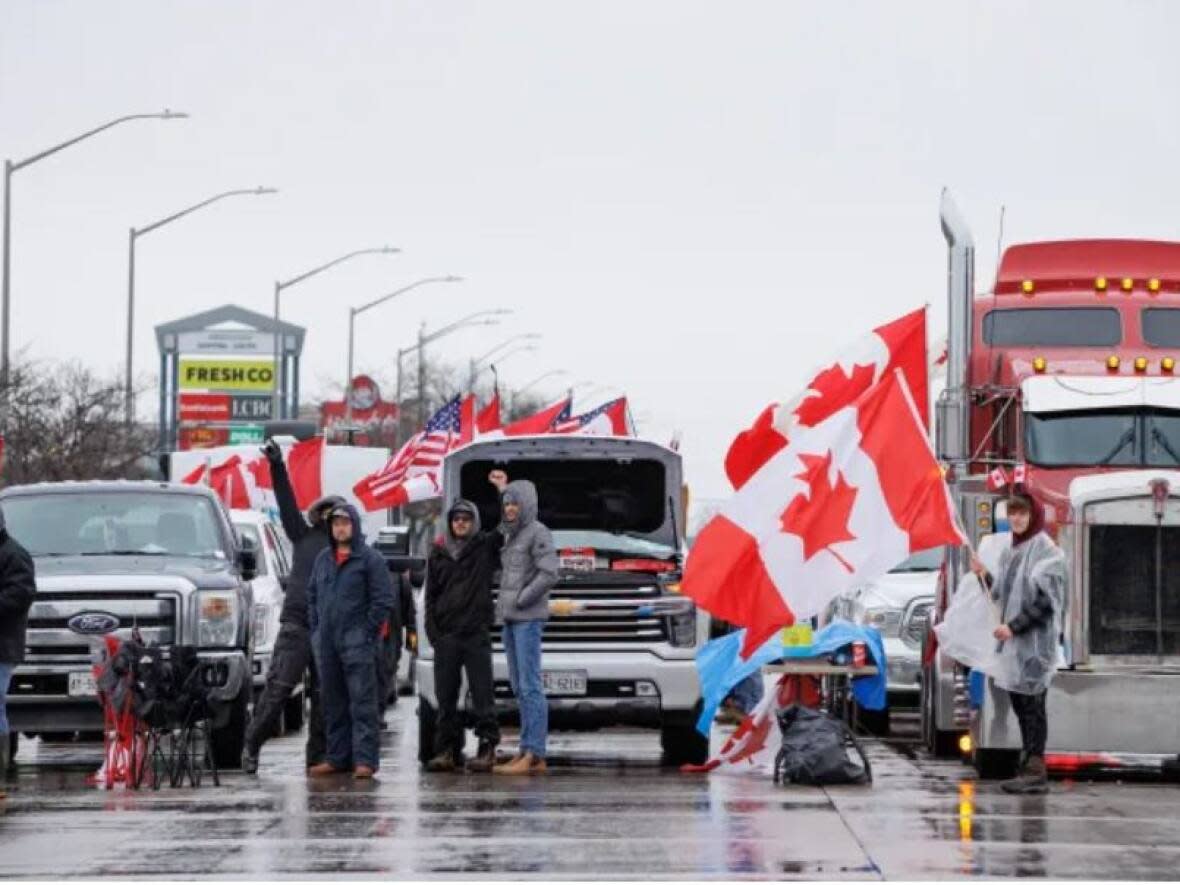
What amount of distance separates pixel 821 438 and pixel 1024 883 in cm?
744

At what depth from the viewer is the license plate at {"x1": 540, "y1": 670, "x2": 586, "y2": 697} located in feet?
71.4

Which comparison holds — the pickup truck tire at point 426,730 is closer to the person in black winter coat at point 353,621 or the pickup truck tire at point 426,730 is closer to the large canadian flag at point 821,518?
the person in black winter coat at point 353,621

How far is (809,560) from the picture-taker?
67.6 ft

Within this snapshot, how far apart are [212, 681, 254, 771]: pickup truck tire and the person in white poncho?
5176mm

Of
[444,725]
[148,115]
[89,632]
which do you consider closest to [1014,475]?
[444,725]

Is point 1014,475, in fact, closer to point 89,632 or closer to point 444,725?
point 444,725

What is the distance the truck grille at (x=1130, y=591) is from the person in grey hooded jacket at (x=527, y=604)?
3.59 metres

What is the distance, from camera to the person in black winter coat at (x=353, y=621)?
67.7 ft

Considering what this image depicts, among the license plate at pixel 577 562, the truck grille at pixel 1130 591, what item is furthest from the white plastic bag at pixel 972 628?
the license plate at pixel 577 562

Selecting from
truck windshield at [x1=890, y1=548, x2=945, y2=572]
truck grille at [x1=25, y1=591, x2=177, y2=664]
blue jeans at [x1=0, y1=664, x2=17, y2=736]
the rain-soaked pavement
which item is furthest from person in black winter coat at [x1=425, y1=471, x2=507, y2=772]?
A: truck windshield at [x1=890, y1=548, x2=945, y2=572]

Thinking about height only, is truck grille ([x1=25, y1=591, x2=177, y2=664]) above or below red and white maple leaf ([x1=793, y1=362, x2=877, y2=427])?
below

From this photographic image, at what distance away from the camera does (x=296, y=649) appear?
21672 millimetres

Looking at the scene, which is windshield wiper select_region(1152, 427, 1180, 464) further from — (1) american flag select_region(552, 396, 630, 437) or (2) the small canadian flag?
(1) american flag select_region(552, 396, 630, 437)

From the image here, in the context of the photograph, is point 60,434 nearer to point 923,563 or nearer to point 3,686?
point 923,563
